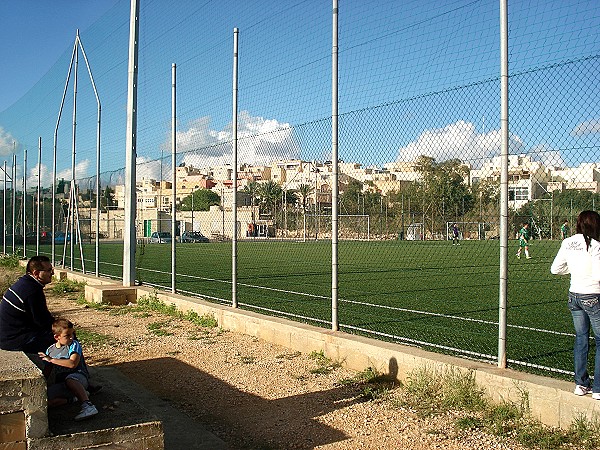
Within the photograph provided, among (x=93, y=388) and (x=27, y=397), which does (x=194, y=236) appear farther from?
(x=27, y=397)

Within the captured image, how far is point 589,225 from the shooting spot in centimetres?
549

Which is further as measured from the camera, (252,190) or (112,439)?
(252,190)

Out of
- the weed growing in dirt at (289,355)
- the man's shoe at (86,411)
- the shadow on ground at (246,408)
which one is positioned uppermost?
the man's shoe at (86,411)

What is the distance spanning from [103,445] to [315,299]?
32.7 ft

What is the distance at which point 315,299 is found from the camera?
14.4 meters

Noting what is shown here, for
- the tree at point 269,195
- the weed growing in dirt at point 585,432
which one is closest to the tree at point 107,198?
the tree at point 269,195

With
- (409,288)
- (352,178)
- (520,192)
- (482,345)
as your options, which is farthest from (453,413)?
(409,288)

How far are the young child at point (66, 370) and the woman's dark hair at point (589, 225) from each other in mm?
3942

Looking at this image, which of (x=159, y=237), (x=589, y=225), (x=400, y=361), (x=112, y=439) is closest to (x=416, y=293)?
(x=400, y=361)

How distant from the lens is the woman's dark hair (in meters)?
5.48

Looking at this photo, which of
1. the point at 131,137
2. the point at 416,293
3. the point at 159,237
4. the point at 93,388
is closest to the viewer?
the point at 93,388

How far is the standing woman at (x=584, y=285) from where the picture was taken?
540cm

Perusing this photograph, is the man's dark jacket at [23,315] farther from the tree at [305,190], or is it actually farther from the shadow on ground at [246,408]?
the tree at [305,190]

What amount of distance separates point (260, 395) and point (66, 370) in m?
2.10
